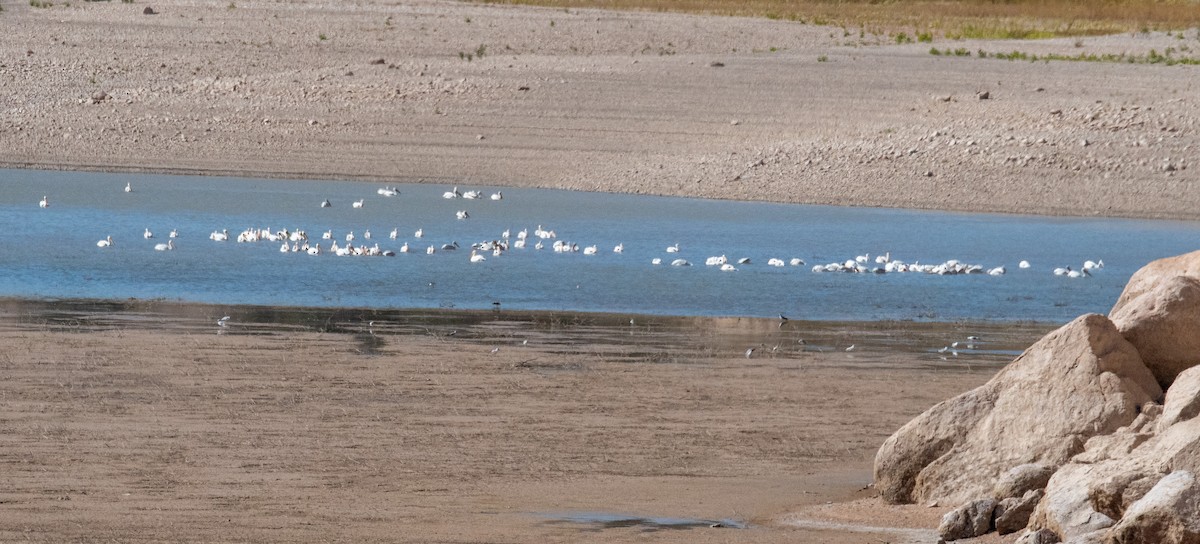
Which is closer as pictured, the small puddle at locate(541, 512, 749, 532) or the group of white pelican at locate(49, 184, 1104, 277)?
the small puddle at locate(541, 512, 749, 532)

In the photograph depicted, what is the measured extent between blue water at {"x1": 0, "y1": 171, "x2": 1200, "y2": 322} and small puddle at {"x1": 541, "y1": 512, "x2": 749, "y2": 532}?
604 cm

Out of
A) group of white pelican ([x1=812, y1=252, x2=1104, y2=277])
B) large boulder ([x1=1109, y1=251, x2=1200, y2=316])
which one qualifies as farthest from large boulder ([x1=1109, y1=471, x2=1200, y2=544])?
group of white pelican ([x1=812, y1=252, x2=1104, y2=277])

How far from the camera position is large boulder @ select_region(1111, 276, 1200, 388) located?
7.57 meters

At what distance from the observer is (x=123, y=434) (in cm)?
820

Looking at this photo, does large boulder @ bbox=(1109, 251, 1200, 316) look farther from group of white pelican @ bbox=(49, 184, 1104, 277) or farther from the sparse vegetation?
the sparse vegetation

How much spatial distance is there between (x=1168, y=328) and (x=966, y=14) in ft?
132

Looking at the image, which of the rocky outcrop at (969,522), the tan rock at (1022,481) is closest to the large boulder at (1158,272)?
the tan rock at (1022,481)

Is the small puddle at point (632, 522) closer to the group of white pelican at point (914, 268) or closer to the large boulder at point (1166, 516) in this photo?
the large boulder at point (1166, 516)

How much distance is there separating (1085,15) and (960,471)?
43.0 meters

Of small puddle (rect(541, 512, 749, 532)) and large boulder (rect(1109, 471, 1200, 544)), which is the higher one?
large boulder (rect(1109, 471, 1200, 544))

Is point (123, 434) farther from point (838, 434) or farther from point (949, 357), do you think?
point (949, 357)

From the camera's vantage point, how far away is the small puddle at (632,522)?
7020 millimetres

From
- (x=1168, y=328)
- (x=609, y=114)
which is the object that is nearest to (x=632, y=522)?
(x=1168, y=328)

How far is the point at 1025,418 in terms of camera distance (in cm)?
729
